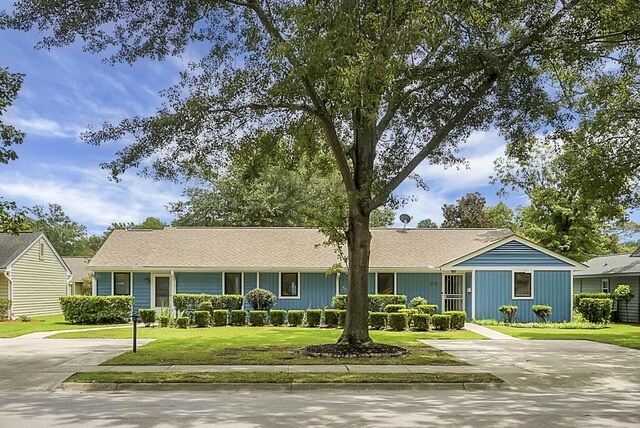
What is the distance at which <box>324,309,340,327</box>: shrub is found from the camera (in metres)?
24.1

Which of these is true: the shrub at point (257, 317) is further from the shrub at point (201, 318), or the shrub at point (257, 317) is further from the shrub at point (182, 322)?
the shrub at point (182, 322)

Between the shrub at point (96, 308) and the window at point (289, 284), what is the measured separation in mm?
6572

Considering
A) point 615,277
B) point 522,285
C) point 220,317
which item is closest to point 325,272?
point 220,317

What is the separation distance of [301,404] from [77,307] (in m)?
19.5

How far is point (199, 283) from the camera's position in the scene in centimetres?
2783

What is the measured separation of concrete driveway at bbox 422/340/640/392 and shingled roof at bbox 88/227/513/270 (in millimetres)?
9816

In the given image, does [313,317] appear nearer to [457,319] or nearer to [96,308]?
[457,319]

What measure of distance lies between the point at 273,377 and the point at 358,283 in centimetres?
461

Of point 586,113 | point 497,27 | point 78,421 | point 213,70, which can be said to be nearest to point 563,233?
point 586,113

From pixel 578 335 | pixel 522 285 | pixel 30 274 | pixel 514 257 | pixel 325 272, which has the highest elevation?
pixel 514 257

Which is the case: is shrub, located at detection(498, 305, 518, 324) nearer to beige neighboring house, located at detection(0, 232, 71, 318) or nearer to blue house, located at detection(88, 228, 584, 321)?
blue house, located at detection(88, 228, 584, 321)

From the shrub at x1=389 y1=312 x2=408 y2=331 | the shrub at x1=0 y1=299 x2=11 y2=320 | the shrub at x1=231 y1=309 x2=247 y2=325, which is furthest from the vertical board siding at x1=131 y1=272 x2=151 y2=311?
the shrub at x1=389 y1=312 x2=408 y2=331

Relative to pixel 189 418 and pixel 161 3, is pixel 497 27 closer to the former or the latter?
pixel 161 3

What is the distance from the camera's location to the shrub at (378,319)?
23016 mm
